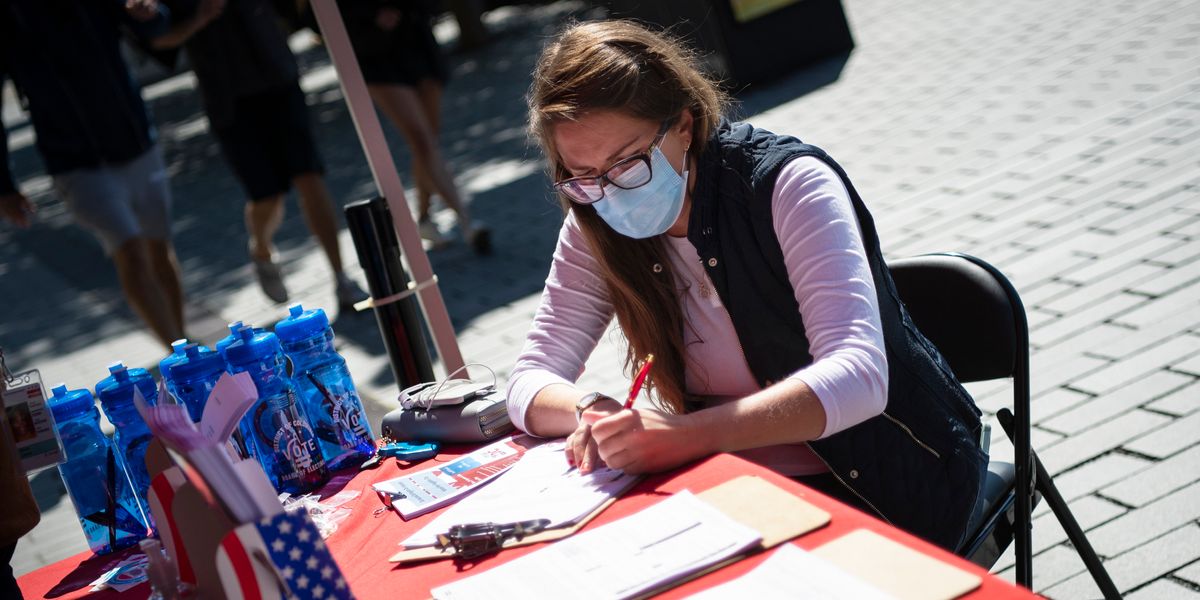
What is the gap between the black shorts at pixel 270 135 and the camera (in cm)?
593

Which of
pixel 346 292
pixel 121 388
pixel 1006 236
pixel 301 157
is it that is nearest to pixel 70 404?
pixel 121 388

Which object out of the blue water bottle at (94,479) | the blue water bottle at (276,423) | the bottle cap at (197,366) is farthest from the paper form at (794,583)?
the blue water bottle at (94,479)

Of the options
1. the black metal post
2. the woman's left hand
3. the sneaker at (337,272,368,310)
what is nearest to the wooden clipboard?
the woman's left hand

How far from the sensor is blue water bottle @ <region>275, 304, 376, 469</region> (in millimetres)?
2318

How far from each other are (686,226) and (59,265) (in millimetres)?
9889

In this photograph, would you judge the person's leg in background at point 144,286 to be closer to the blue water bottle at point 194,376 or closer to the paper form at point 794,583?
the blue water bottle at point 194,376

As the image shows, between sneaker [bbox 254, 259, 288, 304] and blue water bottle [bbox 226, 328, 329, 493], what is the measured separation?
442 cm

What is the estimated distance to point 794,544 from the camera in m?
1.46

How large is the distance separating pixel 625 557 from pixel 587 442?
0.39m

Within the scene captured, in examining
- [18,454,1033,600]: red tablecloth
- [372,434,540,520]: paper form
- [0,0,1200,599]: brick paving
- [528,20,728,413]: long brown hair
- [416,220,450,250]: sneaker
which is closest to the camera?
[18,454,1033,600]: red tablecloth

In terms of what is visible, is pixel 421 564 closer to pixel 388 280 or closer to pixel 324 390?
pixel 324 390

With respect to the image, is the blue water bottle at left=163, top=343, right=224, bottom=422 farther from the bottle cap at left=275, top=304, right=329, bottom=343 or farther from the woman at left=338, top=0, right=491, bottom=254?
the woman at left=338, top=0, right=491, bottom=254

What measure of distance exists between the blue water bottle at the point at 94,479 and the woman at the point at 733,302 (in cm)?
78

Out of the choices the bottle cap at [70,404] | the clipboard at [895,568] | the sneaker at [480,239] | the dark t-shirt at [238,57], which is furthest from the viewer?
the sneaker at [480,239]
